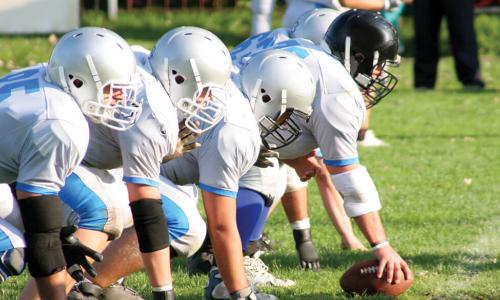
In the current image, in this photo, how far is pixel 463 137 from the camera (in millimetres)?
9672

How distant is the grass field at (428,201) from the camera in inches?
198

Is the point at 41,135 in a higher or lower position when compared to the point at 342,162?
higher

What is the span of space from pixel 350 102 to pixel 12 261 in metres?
1.57

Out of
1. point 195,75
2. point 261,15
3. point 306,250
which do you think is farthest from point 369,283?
point 261,15

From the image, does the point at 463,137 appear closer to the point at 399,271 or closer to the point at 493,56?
the point at 399,271

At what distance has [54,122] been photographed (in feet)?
12.0

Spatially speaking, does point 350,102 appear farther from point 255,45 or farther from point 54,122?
point 54,122

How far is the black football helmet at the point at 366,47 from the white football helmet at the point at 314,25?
36 centimetres

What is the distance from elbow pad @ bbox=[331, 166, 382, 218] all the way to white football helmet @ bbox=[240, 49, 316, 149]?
0.30 meters

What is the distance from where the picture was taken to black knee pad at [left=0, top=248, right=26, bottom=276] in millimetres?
3762

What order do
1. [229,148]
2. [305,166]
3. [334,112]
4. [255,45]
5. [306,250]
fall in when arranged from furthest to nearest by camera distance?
1. [306,250]
2. [255,45]
3. [305,166]
4. [334,112]
5. [229,148]

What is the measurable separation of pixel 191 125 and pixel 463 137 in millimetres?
5944

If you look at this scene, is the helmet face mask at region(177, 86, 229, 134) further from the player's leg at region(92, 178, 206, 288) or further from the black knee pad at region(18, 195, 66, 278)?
the black knee pad at region(18, 195, 66, 278)

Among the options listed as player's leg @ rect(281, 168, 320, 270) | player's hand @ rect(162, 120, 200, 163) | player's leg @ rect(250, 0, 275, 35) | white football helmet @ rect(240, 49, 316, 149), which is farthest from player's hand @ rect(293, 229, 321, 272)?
player's leg @ rect(250, 0, 275, 35)
